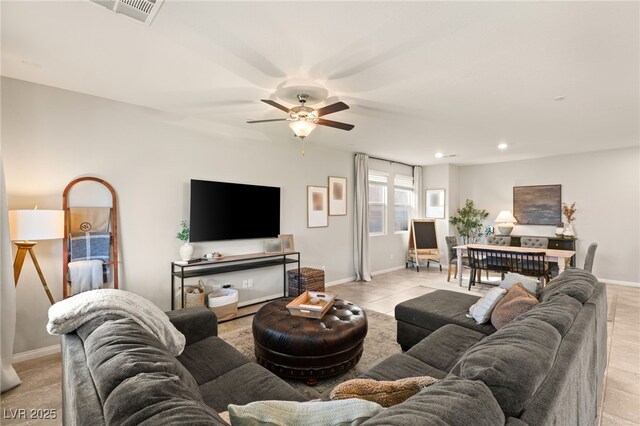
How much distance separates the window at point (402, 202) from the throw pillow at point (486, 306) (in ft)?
15.6

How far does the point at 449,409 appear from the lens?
82cm

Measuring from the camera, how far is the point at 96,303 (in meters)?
1.51

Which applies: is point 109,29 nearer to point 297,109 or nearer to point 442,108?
point 297,109

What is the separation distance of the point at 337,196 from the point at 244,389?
447 cm

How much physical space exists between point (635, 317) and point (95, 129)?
7073 millimetres

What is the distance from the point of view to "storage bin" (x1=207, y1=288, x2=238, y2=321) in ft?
12.2

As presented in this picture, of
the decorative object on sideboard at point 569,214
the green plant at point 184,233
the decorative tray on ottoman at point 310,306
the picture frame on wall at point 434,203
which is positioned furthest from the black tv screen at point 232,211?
the decorative object on sideboard at point 569,214

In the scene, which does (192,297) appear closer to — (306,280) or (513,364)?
(306,280)

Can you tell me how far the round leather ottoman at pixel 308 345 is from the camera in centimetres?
223

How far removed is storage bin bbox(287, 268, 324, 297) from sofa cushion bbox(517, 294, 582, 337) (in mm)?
3116

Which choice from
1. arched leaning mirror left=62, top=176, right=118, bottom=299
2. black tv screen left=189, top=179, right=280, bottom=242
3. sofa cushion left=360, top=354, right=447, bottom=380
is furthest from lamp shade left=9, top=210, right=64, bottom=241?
sofa cushion left=360, top=354, right=447, bottom=380

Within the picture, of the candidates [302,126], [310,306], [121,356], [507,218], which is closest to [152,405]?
[121,356]

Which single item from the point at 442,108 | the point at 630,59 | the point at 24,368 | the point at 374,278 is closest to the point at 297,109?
the point at 442,108

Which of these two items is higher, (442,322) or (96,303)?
(96,303)
